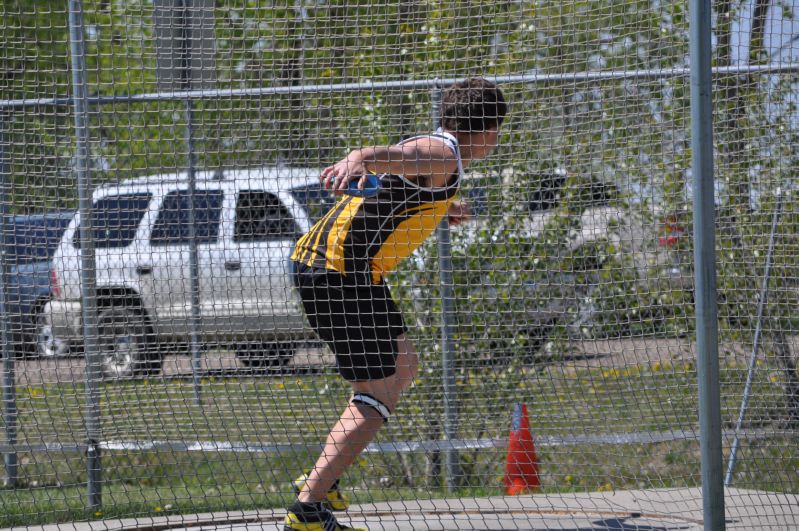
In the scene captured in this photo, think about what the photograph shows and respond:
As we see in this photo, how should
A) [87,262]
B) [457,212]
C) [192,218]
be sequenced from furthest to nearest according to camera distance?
[192,218] → [87,262] → [457,212]

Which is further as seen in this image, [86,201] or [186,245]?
[186,245]

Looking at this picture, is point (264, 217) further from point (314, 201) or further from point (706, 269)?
point (706, 269)

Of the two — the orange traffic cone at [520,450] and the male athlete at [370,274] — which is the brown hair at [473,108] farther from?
the orange traffic cone at [520,450]

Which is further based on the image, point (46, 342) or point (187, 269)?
point (187, 269)

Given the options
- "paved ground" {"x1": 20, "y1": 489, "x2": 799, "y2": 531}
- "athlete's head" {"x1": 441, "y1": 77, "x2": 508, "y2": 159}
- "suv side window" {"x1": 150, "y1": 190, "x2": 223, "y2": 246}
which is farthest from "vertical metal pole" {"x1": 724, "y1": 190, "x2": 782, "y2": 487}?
"suv side window" {"x1": 150, "y1": 190, "x2": 223, "y2": 246}

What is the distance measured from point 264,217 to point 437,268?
125cm

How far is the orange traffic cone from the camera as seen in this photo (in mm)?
4988

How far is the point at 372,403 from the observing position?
12.0 ft

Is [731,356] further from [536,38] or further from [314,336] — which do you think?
[314,336]

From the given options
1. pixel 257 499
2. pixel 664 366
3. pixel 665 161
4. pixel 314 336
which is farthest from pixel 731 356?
pixel 257 499

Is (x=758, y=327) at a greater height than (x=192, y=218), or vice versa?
(x=192, y=218)

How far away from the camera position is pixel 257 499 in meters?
5.09

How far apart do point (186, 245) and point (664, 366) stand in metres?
3.01

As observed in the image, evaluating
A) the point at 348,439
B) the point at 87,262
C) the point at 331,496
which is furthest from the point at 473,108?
the point at 87,262
